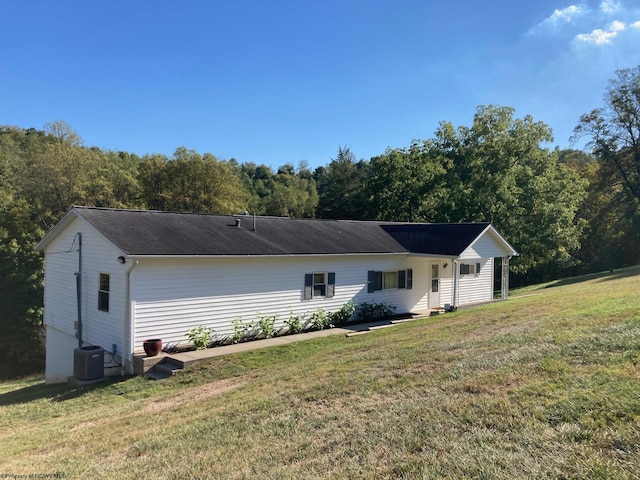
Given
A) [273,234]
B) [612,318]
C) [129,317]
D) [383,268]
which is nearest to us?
[612,318]

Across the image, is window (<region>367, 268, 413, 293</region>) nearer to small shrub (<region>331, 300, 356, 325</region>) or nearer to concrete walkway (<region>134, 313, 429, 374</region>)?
small shrub (<region>331, 300, 356, 325</region>)

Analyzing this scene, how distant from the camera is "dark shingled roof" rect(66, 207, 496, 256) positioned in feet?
41.6

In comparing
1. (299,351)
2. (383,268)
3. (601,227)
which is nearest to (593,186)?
(601,227)

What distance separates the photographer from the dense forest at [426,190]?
96.0ft

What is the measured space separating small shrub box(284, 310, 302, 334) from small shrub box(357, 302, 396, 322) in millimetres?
3073

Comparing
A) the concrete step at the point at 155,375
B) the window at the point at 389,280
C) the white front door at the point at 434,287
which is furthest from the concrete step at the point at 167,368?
the white front door at the point at 434,287

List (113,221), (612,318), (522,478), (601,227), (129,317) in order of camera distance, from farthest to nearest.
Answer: (601,227)
(113,221)
(129,317)
(612,318)
(522,478)

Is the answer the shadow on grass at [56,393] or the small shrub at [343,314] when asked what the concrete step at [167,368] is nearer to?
the shadow on grass at [56,393]

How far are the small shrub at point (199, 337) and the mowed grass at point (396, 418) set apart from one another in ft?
9.28

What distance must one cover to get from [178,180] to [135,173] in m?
4.33

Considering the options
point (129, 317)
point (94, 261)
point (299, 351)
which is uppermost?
point (94, 261)

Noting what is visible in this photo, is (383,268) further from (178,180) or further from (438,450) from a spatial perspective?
(178,180)

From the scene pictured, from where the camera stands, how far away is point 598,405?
4.14m

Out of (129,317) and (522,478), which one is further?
(129,317)
